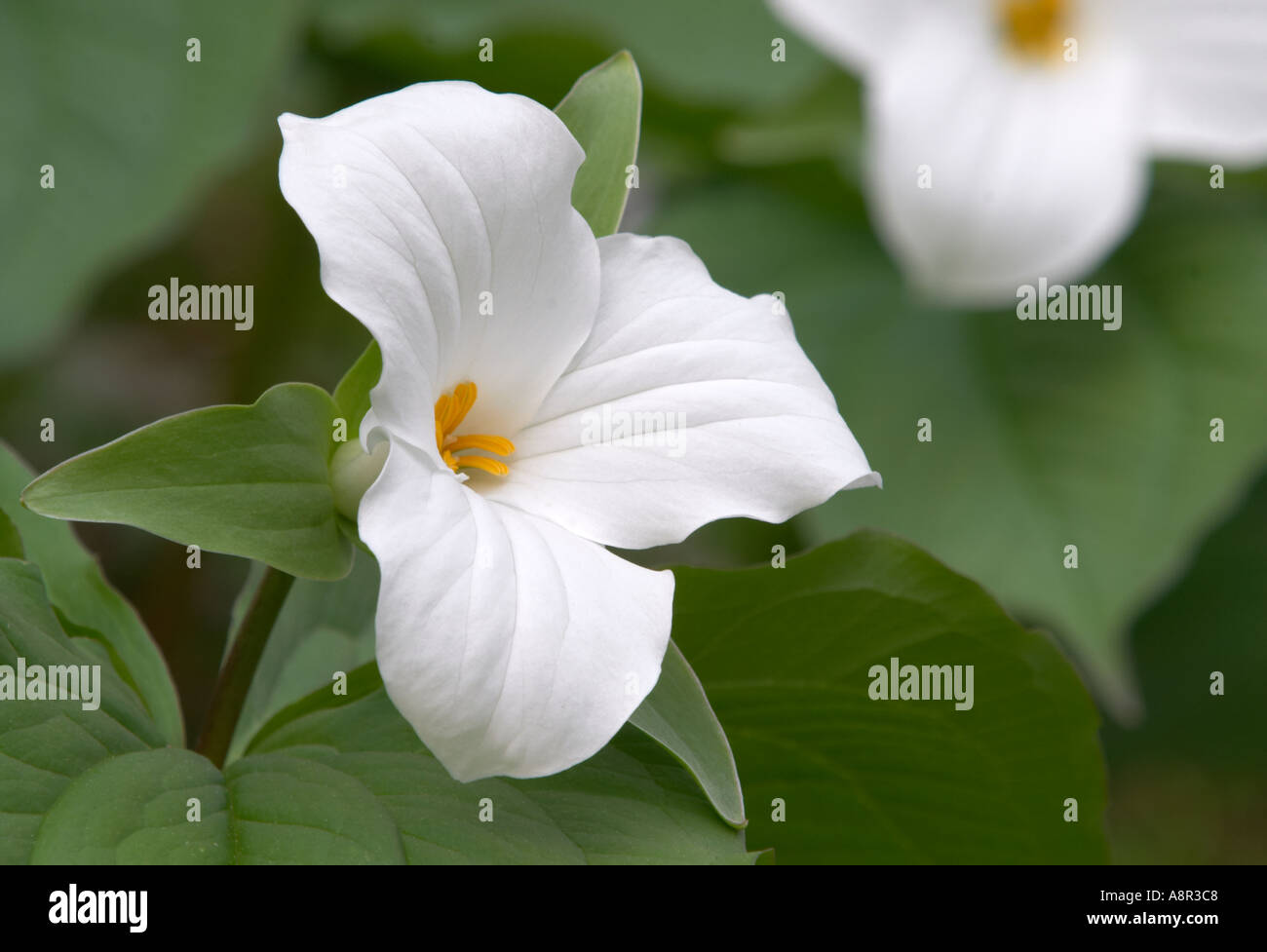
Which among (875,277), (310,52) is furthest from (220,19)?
(875,277)

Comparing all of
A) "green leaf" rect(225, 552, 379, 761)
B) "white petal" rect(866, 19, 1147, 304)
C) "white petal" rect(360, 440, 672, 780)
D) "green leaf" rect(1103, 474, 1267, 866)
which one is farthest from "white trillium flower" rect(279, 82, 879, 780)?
"green leaf" rect(1103, 474, 1267, 866)

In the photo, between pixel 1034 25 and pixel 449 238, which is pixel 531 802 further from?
pixel 1034 25

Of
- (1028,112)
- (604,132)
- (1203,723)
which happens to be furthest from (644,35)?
(1203,723)

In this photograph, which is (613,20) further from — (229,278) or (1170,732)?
(1170,732)

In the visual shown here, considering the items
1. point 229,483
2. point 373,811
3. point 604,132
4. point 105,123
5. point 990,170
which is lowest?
point 373,811
